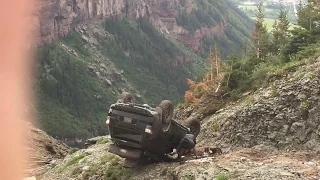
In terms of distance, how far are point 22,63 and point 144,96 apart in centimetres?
18187

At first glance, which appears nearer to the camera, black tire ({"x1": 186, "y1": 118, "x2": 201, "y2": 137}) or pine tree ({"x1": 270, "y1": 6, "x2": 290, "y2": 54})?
black tire ({"x1": 186, "y1": 118, "x2": 201, "y2": 137})

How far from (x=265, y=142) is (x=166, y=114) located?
4.07 m

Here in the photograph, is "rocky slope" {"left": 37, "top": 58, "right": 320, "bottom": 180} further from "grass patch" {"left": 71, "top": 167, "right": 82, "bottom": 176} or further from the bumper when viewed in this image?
the bumper

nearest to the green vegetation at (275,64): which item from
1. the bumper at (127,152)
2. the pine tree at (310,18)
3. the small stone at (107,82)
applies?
the pine tree at (310,18)

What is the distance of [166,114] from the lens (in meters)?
14.0

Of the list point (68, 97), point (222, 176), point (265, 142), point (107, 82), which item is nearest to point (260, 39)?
point (265, 142)

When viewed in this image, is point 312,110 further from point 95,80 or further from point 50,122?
point 95,80

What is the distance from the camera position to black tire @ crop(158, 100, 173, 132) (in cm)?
1384

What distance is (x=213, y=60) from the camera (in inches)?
1448

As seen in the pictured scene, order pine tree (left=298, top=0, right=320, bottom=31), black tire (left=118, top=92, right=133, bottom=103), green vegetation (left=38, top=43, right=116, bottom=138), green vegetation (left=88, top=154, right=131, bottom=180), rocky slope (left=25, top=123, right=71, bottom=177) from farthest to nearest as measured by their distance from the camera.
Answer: green vegetation (left=38, top=43, right=116, bottom=138), pine tree (left=298, top=0, right=320, bottom=31), rocky slope (left=25, top=123, right=71, bottom=177), green vegetation (left=88, top=154, right=131, bottom=180), black tire (left=118, top=92, right=133, bottom=103)

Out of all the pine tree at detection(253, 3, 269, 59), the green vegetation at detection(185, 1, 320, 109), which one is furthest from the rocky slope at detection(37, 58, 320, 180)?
the pine tree at detection(253, 3, 269, 59)

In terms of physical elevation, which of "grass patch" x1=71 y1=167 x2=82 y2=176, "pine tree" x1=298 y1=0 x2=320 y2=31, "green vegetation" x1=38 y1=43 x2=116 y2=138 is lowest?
"green vegetation" x1=38 y1=43 x2=116 y2=138

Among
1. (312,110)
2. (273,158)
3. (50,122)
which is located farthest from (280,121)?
(50,122)

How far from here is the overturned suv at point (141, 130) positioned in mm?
13477
